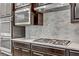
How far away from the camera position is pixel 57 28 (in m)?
1.12

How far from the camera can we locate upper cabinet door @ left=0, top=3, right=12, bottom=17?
119cm

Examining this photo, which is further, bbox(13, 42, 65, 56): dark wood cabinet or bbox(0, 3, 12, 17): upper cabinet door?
bbox(0, 3, 12, 17): upper cabinet door

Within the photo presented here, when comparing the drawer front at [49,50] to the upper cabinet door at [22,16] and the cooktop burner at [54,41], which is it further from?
the upper cabinet door at [22,16]

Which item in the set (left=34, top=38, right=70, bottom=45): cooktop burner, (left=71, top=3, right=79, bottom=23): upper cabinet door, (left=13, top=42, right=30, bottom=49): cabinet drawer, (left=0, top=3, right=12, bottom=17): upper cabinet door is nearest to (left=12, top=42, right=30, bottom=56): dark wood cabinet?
(left=13, top=42, right=30, bottom=49): cabinet drawer

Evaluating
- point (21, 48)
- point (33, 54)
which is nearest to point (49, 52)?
point (33, 54)

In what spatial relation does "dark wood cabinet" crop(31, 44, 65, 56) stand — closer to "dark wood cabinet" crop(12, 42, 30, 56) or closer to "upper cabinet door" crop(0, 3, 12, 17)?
"dark wood cabinet" crop(12, 42, 30, 56)

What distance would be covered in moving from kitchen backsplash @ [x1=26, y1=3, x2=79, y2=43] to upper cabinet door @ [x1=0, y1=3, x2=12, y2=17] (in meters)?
0.21

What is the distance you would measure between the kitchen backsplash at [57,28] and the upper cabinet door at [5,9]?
21 cm

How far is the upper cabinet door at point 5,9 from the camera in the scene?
3.89 feet

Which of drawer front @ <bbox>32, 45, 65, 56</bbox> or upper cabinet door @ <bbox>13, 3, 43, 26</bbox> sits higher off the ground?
upper cabinet door @ <bbox>13, 3, 43, 26</bbox>

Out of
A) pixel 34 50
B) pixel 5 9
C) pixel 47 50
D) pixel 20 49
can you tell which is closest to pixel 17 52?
pixel 20 49

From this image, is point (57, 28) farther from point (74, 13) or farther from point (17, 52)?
point (17, 52)

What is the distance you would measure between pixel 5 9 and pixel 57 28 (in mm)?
472

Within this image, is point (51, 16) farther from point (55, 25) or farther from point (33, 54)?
point (33, 54)
